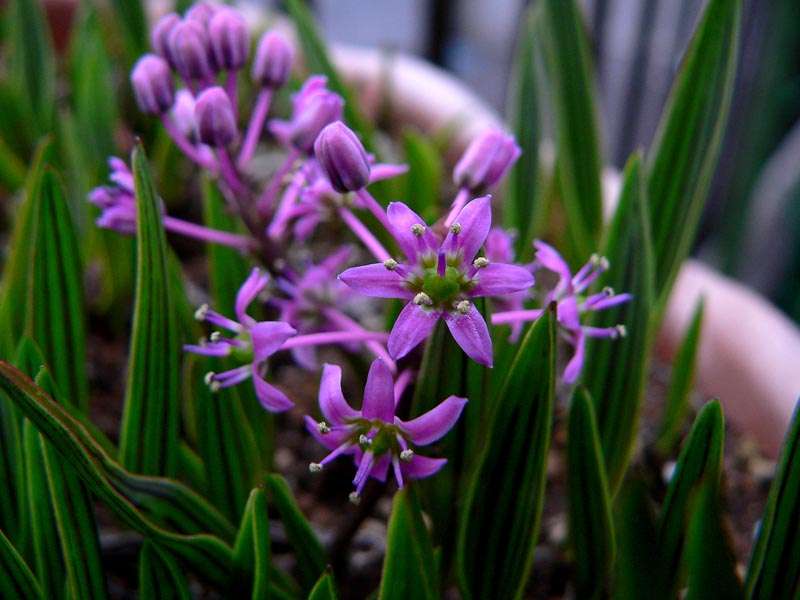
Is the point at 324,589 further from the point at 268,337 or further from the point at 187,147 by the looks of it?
the point at 187,147

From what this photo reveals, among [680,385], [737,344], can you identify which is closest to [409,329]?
[680,385]

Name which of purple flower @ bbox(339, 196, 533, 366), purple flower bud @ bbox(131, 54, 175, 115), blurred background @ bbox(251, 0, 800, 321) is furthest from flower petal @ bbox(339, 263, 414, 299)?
blurred background @ bbox(251, 0, 800, 321)

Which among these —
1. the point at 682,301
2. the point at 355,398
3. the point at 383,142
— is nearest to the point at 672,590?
the point at 355,398

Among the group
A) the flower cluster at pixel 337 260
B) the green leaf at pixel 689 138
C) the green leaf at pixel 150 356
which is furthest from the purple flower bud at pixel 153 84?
the green leaf at pixel 689 138

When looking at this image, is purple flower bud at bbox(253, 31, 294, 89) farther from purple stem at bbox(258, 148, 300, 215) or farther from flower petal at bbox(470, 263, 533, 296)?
flower petal at bbox(470, 263, 533, 296)

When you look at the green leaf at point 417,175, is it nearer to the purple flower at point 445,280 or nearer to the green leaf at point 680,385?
the green leaf at point 680,385
